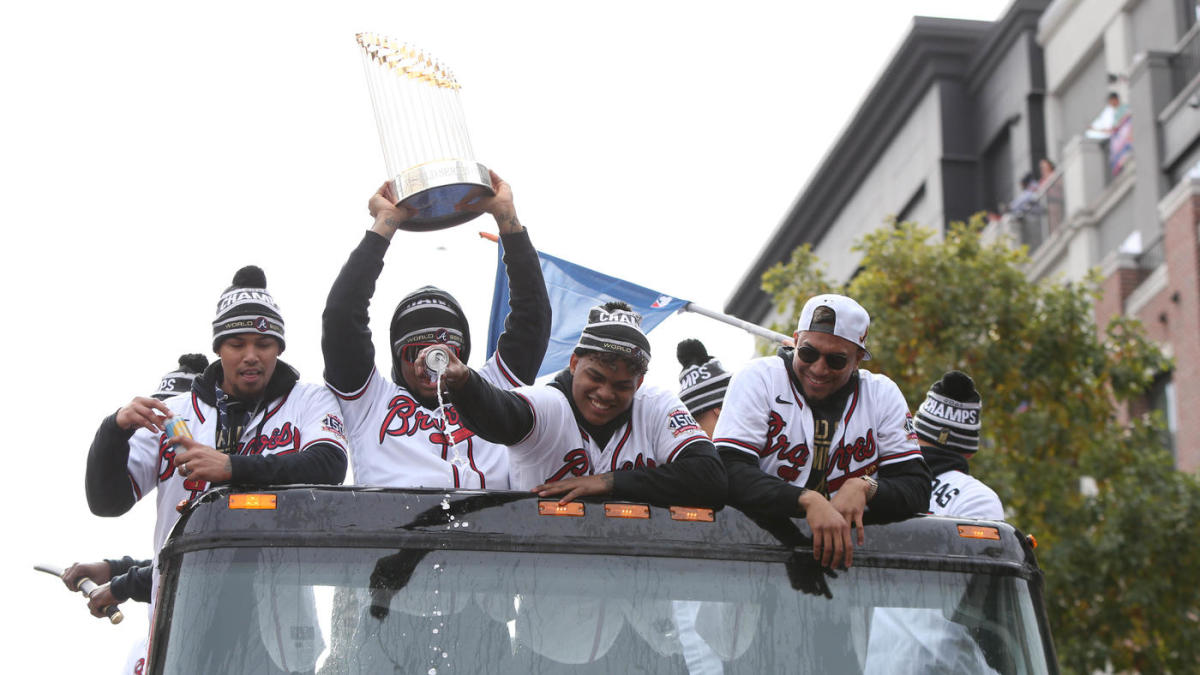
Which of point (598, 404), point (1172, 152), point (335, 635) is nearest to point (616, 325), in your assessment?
point (598, 404)

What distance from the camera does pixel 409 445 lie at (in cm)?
571

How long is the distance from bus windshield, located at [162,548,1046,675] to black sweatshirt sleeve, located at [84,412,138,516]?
1091mm

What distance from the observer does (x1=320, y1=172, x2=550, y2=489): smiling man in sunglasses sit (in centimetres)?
570

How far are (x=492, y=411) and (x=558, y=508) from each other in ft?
1.31

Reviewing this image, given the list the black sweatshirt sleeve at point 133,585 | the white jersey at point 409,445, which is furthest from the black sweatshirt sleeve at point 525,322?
the black sweatshirt sleeve at point 133,585

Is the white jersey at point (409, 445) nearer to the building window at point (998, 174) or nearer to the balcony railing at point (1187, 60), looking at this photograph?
the balcony railing at point (1187, 60)

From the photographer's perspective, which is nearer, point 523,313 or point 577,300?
point 523,313

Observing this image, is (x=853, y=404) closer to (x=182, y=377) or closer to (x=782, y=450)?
(x=782, y=450)

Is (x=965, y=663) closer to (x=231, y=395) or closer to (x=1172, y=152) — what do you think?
(x=231, y=395)

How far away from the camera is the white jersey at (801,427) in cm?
536

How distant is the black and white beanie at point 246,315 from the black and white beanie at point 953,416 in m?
2.43

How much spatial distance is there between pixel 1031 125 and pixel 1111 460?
65.3 feet

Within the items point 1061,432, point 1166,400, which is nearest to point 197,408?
point 1061,432

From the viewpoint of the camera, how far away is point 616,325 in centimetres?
505
